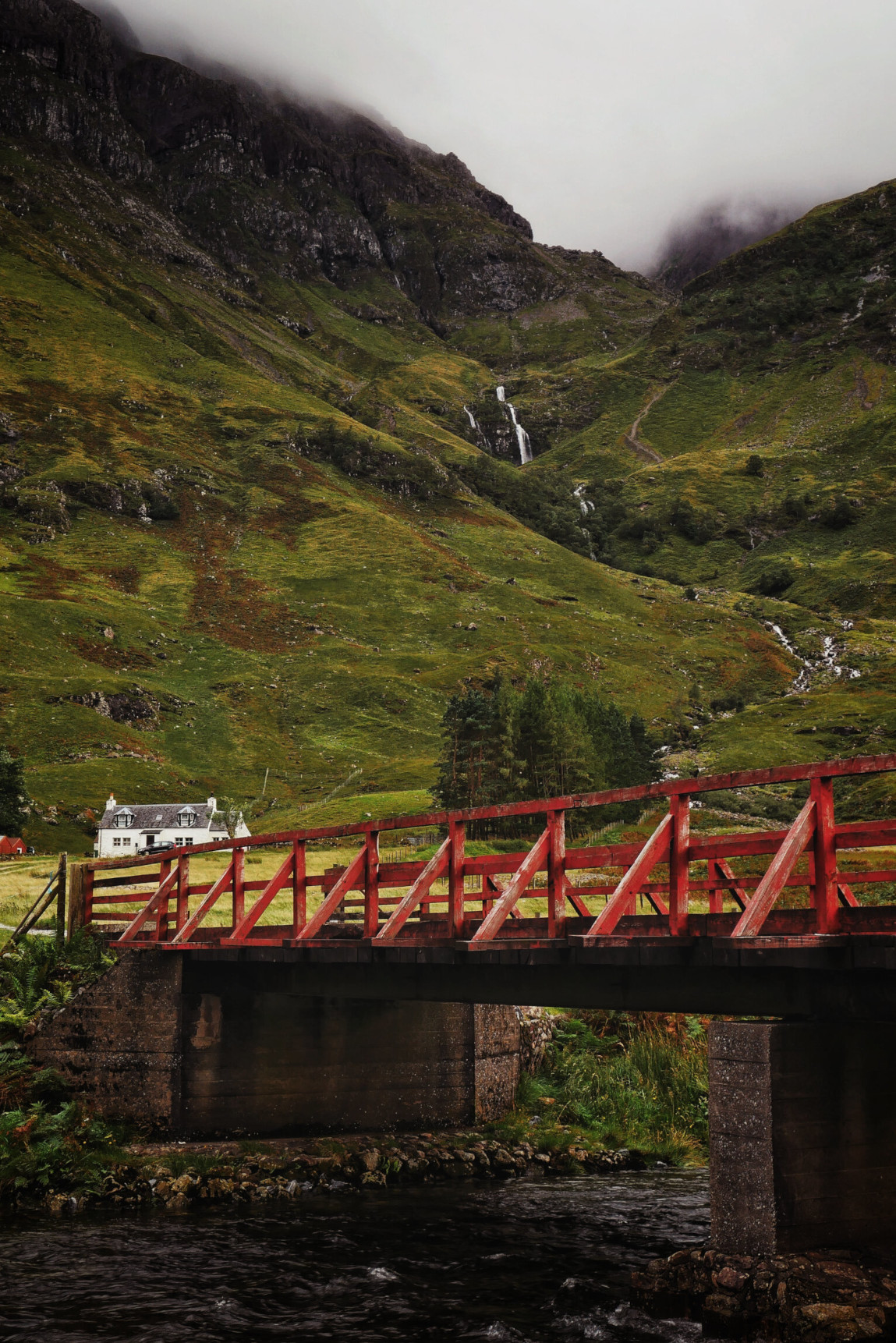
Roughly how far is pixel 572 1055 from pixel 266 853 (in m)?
40.3

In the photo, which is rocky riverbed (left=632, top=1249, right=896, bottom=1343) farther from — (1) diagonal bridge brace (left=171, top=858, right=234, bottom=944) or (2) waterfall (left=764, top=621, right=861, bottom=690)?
(2) waterfall (left=764, top=621, right=861, bottom=690)

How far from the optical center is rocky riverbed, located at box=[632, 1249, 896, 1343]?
12.3 m

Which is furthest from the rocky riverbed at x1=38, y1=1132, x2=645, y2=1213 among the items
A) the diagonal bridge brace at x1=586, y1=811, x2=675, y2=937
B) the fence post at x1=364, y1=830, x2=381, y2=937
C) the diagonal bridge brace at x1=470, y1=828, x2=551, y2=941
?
the diagonal bridge brace at x1=586, y1=811, x2=675, y2=937

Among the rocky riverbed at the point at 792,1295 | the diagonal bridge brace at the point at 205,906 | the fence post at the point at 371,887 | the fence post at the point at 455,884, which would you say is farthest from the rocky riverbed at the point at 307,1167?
the rocky riverbed at the point at 792,1295

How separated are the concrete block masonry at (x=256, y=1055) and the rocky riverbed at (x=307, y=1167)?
858 mm

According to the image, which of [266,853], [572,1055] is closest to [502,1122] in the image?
[572,1055]

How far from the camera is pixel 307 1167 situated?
22594 mm

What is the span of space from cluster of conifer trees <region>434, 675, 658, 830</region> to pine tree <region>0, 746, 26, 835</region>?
1375 inches

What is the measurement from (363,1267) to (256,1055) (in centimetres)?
757

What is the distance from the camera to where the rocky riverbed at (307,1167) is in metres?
21.0

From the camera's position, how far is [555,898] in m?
14.8

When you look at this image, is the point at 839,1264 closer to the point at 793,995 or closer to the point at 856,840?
the point at 793,995

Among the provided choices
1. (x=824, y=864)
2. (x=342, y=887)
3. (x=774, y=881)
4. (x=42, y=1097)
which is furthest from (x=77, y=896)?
(x=824, y=864)

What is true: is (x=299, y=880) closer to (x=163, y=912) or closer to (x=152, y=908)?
(x=163, y=912)
